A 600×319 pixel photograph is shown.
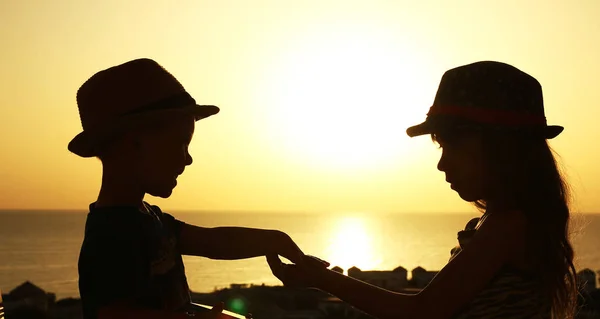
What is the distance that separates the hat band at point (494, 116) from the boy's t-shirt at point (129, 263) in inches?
58.0

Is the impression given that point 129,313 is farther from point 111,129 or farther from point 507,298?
point 507,298

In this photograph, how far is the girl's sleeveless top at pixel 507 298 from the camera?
346cm

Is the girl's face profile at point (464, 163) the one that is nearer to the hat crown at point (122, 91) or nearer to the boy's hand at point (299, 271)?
the boy's hand at point (299, 271)

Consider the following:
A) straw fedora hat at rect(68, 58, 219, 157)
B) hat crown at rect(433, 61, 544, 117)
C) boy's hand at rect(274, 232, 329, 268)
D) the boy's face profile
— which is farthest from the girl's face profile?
the boy's face profile

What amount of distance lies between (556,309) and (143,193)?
6.68 feet

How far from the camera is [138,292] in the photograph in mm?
2760

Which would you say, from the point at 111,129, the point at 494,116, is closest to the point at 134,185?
the point at 111,129

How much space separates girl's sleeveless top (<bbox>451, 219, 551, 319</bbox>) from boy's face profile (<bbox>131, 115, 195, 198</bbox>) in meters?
1.43

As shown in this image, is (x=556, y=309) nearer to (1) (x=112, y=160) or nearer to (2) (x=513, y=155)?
(2) (x=513, y=155)

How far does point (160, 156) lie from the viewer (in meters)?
3.05

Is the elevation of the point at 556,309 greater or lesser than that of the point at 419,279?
lesser

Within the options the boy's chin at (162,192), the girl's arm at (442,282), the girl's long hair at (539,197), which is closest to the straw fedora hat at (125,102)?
the boy's chin at (162,192)

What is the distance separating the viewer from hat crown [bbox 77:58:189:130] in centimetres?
308

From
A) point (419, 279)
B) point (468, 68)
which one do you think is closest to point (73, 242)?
point (419, 279)
